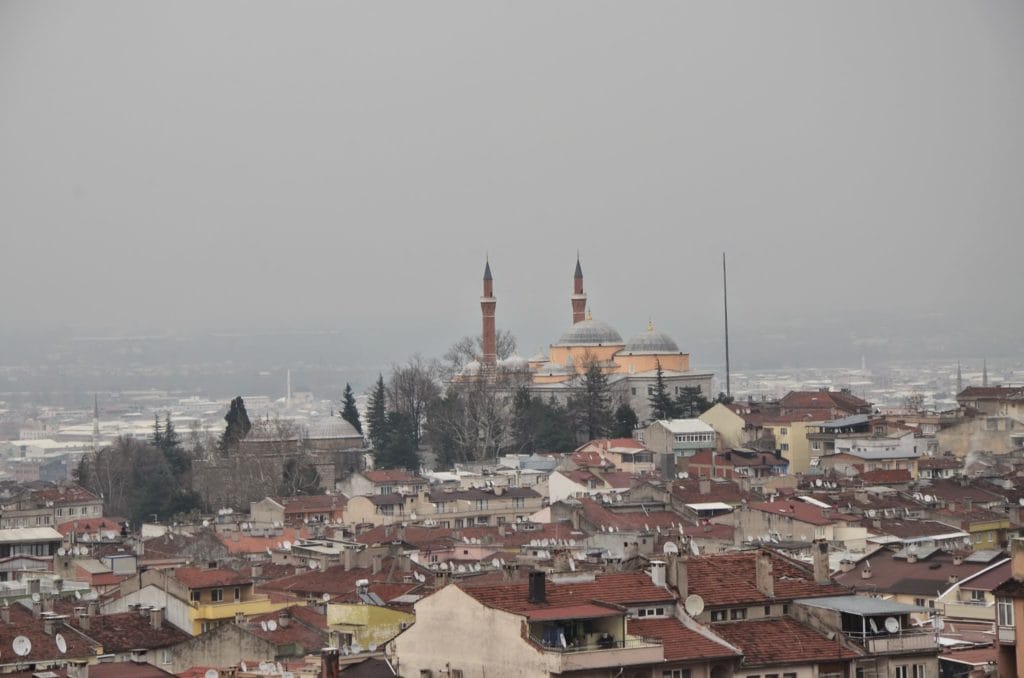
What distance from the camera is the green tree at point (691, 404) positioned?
81.8m

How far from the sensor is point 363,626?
97.9ft

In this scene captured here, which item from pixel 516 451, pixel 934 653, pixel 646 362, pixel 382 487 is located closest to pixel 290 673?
pixel 934 653

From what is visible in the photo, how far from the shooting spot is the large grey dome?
98.5 metres

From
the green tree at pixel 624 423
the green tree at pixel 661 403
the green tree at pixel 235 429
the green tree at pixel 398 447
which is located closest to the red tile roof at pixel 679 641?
the green tree at pixel 235 429

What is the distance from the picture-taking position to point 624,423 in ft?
263

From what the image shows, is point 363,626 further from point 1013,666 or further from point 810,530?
point 810,530

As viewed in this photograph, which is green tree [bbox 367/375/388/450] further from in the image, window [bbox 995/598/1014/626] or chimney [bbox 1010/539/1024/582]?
chimney [bbox 1010/539/1024/582]

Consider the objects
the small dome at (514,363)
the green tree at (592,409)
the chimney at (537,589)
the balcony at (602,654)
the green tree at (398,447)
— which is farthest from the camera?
the small dome at (514,363)

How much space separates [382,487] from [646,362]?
2714 centimetres

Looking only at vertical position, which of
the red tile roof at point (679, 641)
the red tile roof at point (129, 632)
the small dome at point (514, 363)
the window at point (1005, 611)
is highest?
the small dome at point (514, 363)

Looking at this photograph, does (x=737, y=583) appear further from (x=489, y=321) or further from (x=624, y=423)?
(x=489, y=321)

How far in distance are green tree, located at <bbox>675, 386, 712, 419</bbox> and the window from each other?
59.6 metres

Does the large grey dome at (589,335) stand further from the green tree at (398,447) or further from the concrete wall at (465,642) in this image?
the concrete wall at (465,642)

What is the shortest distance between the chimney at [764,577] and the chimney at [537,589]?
2.51 meters
